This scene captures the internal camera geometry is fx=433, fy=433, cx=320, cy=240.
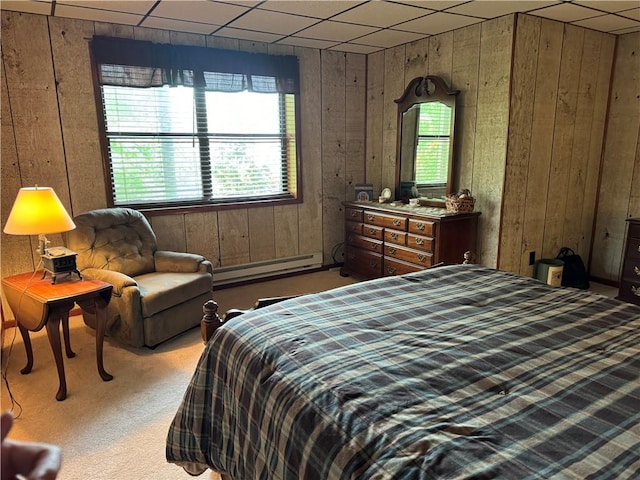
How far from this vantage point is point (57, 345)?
2.48 m

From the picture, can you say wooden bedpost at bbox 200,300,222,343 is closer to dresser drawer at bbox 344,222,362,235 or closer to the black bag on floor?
dresser drawer at bbox 344,222,362,235

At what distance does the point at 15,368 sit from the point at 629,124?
5.44m

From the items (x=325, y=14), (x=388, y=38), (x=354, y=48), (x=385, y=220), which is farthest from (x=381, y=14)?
(x=385, y=220)

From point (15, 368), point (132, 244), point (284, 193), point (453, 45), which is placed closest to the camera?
point (15, 368)

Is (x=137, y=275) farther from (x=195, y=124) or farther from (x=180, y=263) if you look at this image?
(x=195, y=124)

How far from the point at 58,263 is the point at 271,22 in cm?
247

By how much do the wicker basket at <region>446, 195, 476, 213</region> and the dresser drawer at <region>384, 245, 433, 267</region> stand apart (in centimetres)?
46

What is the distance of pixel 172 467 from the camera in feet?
6.49

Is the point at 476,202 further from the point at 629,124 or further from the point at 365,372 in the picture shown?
the point at 365,372

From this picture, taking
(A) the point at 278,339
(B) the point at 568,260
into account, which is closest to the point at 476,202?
(B) the point at 568,260

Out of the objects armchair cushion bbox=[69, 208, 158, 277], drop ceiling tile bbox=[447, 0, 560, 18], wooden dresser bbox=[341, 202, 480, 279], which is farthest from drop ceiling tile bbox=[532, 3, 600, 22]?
armchair cushion bbox=[69, 208, 158, 277]

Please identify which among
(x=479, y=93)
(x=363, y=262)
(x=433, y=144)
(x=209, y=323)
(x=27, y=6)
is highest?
(x=27, y=6)

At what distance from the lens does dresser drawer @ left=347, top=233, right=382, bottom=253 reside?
4.40 metres

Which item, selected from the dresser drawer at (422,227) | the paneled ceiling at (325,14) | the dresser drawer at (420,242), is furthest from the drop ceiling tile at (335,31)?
the dresser drawer at (420,242)
